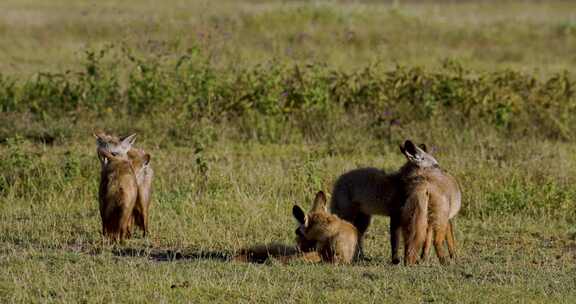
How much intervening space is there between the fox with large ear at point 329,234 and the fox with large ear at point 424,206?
19.7 inches

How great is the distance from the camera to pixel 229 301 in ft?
26.1

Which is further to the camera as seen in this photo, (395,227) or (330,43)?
(330,43)

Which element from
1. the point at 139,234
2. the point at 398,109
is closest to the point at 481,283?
the point at 139,234

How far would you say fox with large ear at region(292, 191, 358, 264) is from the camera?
9344 millimetres

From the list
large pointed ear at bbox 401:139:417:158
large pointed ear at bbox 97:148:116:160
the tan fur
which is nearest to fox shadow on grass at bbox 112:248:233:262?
the tan fur

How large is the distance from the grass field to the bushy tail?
0.83ft

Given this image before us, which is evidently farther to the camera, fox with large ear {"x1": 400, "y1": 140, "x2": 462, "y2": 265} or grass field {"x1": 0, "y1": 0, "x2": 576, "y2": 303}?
fox with large ear {"x1": 400, "y1": 140, "x2": 462, "y2": 265}

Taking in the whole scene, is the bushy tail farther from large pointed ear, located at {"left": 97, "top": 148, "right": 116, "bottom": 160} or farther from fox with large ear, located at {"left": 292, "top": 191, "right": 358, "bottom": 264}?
large pointed ear, located at {"left": 97, "top": 148, "right": 116, "bottom": 160}

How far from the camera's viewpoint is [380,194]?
32.3 ft

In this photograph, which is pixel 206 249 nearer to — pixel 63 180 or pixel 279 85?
pixel 63 180

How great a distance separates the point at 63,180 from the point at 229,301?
529 cm

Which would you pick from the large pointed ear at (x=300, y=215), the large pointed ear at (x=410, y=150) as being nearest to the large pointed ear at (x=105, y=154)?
the large pointed ear at (x=300, y=215)

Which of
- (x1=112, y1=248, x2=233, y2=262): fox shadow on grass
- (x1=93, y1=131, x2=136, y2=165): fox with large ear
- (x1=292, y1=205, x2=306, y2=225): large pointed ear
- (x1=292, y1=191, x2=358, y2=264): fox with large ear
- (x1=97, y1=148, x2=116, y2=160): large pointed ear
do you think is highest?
(x1=93, y1=131, x2=136, y2=165): fox with large ear

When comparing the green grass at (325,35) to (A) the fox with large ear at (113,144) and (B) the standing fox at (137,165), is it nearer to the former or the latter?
(B) the standing fox at (137,165)
